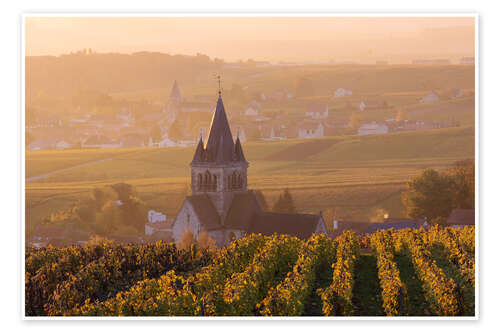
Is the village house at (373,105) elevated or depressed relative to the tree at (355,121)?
elevated

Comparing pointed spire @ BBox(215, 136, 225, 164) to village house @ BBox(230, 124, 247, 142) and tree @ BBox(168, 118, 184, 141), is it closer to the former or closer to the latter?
village house @ BBox(230, 124, 247, 142)

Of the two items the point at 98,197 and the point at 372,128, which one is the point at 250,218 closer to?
the point at 372,128

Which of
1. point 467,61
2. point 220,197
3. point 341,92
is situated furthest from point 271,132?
point 467,61

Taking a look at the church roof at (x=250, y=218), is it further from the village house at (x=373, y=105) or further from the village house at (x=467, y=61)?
the village house at (x=467, y=61)

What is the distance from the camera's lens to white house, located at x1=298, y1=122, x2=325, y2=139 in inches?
1362

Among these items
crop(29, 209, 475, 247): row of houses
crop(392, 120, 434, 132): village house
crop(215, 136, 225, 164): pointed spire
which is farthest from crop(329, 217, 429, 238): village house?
crop(215, 136, 225, 164): pointed spire

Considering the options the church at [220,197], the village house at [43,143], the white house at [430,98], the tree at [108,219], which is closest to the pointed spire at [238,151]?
the church at [220,197]

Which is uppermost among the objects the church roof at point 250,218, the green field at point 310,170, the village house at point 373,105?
the village house at point 373,105

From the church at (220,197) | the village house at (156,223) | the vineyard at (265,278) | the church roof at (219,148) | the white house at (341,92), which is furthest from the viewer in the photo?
the village house at (156,223)

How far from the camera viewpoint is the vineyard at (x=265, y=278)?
1516cm

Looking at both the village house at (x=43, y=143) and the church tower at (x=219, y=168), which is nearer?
the village house at (x=43, y=143)

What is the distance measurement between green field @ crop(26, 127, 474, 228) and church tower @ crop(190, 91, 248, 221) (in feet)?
3.70
